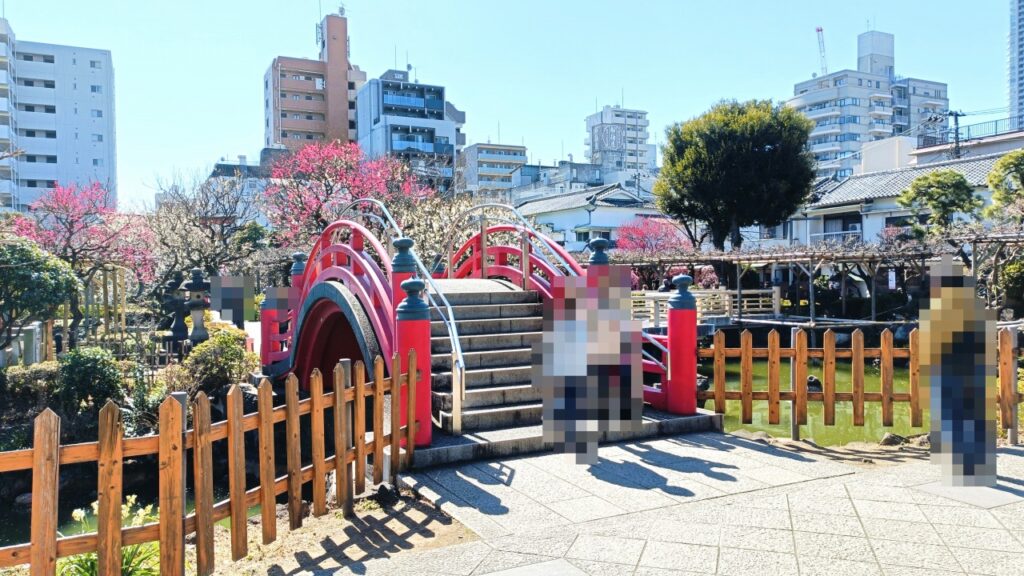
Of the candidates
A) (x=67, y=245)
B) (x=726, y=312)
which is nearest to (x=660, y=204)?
(x=726, y=312)

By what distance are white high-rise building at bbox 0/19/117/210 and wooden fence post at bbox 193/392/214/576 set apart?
5788cm

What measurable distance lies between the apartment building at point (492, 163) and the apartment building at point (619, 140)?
8.65m

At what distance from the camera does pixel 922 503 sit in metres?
5.23

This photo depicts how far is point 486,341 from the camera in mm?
8617

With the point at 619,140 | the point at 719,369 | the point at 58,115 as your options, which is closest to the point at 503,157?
the point at 619,140

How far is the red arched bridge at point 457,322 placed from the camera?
7449mm

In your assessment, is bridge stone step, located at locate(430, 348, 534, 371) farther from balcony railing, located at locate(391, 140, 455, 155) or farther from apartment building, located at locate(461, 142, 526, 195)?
apartment building, located at locate(461, 142, 526, 195)

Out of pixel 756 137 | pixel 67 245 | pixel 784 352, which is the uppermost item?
pixel 756 137

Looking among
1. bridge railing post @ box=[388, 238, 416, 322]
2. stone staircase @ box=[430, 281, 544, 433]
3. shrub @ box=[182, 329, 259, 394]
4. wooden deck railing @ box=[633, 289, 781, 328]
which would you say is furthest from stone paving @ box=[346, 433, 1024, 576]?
wooden deck railing @ box=[633, 289, 781, 328]

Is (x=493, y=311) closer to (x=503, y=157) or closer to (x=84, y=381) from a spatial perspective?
(x=84, y=381)

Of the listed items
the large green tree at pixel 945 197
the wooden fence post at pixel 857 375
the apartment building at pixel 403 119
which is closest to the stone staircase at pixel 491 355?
the wooden fence post at pixel 857 375

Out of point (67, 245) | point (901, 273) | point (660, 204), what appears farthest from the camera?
point (660, 204)

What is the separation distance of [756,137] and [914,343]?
2497 cm

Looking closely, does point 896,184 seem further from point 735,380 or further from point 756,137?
point 735,380
